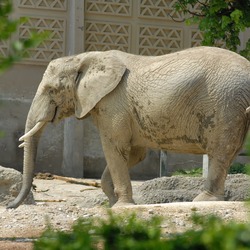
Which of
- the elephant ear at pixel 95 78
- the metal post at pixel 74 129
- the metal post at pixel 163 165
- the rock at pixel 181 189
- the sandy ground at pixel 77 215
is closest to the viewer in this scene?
the sandy ground at pixel 77 215

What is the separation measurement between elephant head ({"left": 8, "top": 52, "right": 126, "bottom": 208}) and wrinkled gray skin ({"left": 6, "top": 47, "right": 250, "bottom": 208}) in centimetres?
1

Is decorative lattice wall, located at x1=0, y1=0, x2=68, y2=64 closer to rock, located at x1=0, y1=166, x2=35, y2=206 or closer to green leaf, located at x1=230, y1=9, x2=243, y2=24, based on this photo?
green leaf, located at x1=230, y1=9, x2=243, y2=24

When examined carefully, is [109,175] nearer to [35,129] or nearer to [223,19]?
[35,129]

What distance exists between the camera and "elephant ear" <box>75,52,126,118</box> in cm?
997

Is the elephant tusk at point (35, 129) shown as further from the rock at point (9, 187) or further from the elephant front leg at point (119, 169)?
the elephant front leg at point (119, 169)

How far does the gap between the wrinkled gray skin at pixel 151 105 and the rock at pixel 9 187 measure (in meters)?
0.34

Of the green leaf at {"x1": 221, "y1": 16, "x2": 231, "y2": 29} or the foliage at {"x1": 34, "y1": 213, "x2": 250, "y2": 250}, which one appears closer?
the foliage at {"x1": 34, "y1": 213, "x2": 250, "y2": 250}

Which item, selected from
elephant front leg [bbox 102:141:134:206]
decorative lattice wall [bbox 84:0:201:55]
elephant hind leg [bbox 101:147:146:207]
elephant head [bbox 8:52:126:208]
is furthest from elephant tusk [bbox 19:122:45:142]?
decorative lattice wall [bbox 84:0:201:55]

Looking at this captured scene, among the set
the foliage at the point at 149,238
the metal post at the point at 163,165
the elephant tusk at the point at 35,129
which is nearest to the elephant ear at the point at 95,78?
the elephant tusk at the point at 35,129

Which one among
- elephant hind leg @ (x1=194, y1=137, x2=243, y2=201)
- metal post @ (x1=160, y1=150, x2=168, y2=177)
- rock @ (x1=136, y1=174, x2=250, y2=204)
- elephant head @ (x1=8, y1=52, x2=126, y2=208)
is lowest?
metal post @ (x1=160, y1=150, x2=168, y2=177)

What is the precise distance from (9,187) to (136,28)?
7.20 m

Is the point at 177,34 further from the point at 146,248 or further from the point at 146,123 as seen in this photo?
the point at 146,248

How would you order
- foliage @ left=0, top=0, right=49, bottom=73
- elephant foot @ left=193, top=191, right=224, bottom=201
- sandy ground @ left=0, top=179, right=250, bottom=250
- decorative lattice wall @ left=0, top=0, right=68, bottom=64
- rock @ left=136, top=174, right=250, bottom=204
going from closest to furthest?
foliage @ left=0, top=0, right=49, bottom=73 < sandy ground @ left=0, top=179, right=250, bottom=250 < elephant foot @ left=193, top=191, right=224, bottom=201 < rock @ left=136, top=174, right=250, bottom=204 < decorative lattice wall @ left=0, top=0, right=68, bottom=64

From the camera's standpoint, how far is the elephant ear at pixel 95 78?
32.7 ft
